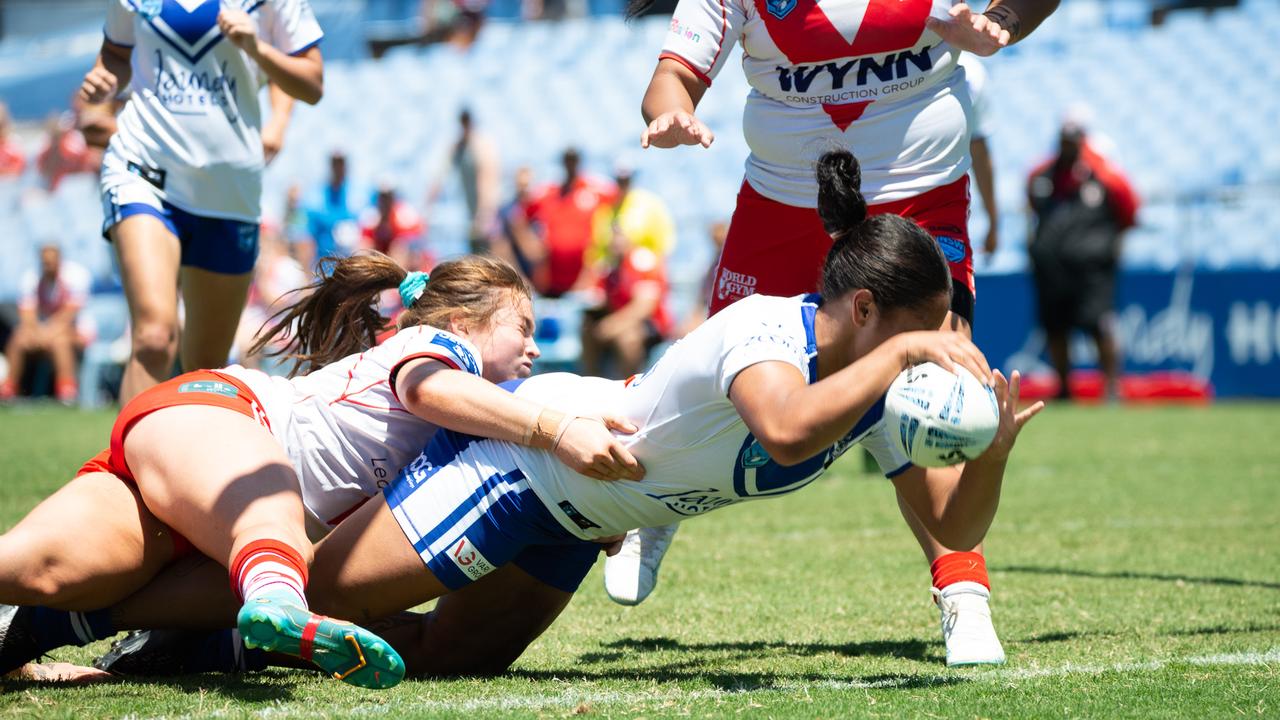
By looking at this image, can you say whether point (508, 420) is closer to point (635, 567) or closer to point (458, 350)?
point (458, 350)

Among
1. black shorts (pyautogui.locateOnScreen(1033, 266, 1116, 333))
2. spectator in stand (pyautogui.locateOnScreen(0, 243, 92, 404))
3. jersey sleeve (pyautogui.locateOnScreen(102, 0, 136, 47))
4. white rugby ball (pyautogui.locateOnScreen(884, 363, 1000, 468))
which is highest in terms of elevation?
jersey sleeve (pyautogui.locateOnScreen(102, 0, 136, 47))

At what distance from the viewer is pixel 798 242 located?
4.15 meters

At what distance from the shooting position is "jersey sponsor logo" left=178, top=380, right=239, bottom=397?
11.4 ft

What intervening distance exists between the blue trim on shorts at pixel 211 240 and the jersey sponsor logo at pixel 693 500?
2.93 m

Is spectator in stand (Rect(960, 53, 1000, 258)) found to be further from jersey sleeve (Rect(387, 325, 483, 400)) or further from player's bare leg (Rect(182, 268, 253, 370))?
player's bare leg (Rect(182, 268, 253, 370))

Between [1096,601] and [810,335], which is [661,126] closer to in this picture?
[810,335]

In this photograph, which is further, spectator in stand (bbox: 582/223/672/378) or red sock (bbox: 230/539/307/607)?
spectator in stand (bbox: 582/223/672/378)

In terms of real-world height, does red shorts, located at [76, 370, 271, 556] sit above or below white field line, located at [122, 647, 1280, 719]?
above

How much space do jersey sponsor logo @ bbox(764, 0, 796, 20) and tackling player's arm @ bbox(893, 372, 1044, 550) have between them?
1.36 meters

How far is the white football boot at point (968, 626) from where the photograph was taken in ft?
11.8

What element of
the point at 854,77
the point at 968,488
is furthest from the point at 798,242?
the point at 968,488

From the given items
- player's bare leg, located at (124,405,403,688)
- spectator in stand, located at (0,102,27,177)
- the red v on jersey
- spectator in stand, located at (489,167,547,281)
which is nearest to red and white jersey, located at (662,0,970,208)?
the red v on jersey

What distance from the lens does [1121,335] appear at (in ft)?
48.8

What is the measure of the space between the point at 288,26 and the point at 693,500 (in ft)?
10.7
